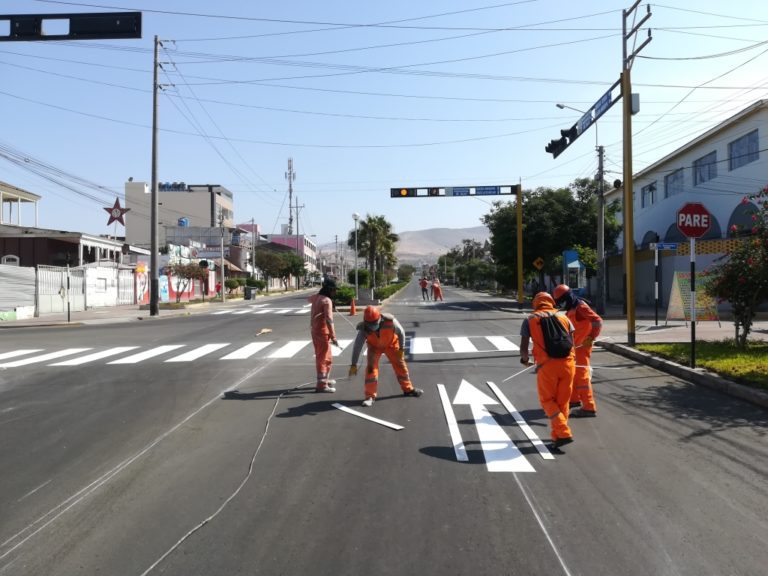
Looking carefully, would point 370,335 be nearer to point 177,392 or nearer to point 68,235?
point 177,392

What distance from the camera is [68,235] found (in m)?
40.8

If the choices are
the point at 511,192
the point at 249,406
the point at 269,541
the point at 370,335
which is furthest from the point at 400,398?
the point at 511,192

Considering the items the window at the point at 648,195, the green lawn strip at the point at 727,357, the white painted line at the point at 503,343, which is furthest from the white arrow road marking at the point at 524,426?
the window at the point at 648,195

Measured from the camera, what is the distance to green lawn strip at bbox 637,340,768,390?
9711 mm

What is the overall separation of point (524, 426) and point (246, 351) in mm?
9216

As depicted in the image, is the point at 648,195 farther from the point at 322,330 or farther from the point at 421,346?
the point at 322,330

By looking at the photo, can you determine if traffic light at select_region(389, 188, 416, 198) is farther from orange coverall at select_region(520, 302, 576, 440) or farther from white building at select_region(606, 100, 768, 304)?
orange coverall at select_region(520, 302, 576, 440)

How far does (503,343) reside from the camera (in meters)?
16.3

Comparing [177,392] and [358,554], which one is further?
[177,392]

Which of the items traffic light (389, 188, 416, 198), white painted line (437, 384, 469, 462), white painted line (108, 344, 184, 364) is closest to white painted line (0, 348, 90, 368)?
white painted line (108, 344, 184, 364)

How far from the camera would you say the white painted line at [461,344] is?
15133 millimetres

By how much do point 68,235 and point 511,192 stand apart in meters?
28.0

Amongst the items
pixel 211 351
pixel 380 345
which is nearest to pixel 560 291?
pixel 380 345

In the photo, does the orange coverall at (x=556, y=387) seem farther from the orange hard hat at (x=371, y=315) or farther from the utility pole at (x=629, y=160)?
the utility pole at (x=629, y=160)
